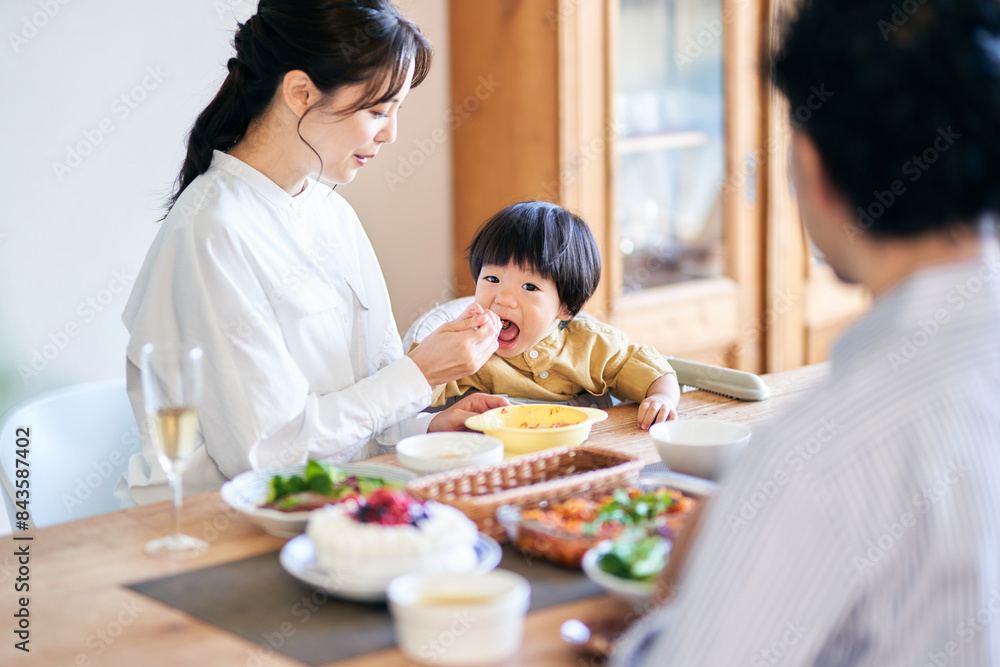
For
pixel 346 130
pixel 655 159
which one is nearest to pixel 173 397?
pixel 346 130

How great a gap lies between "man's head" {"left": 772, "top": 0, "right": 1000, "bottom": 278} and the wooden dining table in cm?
48

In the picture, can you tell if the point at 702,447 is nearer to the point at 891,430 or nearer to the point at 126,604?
the point at 891,430

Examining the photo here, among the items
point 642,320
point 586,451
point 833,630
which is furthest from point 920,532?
point 642,320

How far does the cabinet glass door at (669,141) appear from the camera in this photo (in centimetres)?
317

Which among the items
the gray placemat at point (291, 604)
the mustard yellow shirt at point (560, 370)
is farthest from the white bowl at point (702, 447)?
the mustard yellow shirt at point (560, 370)

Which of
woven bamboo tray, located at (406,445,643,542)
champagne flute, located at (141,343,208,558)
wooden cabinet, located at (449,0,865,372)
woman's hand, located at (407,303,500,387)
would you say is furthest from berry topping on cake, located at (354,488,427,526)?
wooden cabinet, located at (449,0,865,372)

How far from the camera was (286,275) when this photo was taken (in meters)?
1.69

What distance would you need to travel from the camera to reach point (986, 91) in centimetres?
73

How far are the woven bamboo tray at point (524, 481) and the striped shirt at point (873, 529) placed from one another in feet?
1.33

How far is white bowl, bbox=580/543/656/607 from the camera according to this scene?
931mm

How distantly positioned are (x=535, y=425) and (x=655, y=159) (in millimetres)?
1968

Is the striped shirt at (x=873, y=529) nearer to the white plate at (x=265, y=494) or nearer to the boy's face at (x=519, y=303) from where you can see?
the white plate at (x=265, y=494)

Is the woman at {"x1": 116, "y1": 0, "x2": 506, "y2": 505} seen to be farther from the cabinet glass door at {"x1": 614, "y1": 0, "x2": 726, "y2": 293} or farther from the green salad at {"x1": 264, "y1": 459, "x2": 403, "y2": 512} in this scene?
the cabinet glass door at {"x1": 614, "y1": 0, "x2": 726, "y2": 293}

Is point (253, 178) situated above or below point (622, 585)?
above
